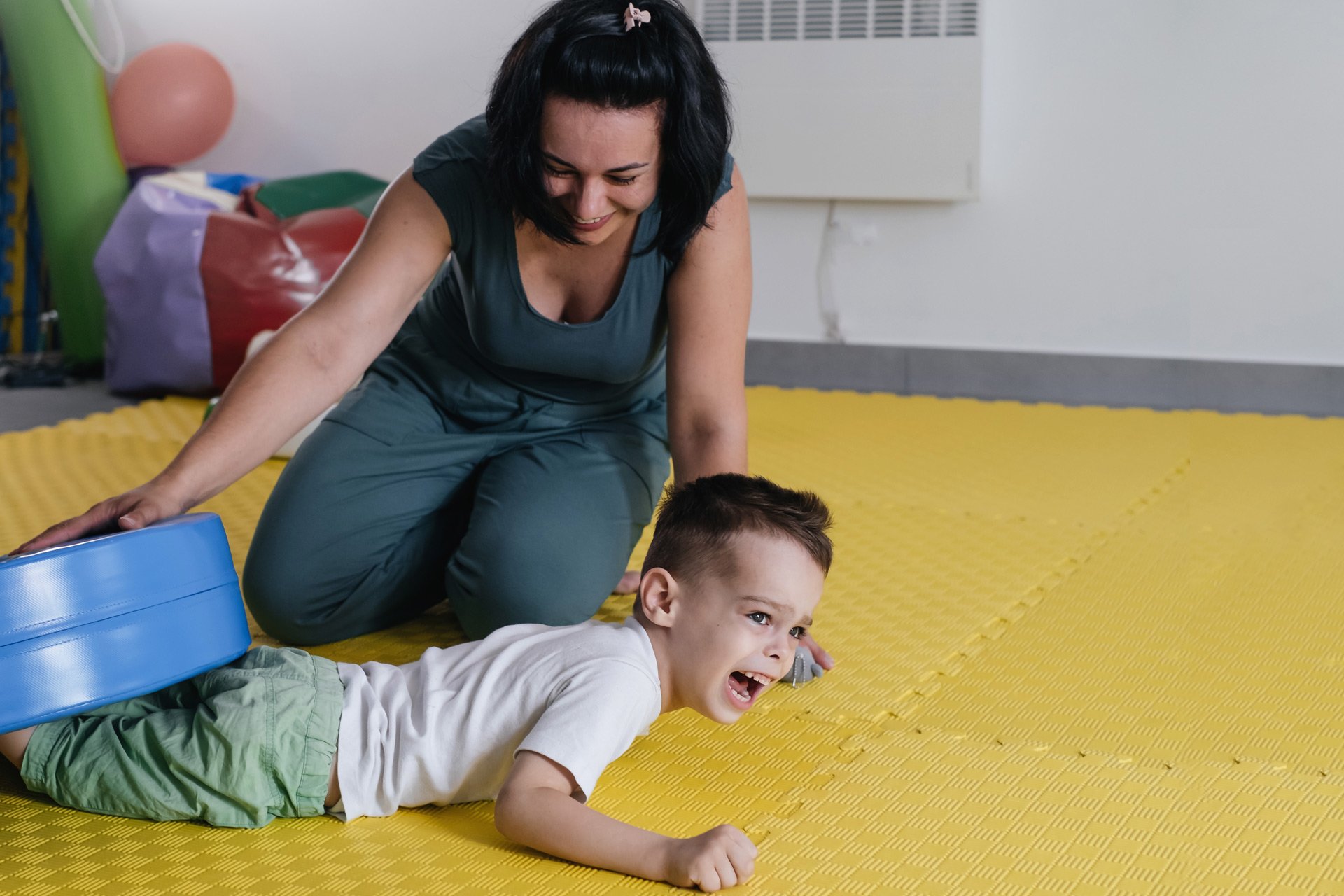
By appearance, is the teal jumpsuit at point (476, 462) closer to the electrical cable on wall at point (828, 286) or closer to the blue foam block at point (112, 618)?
the blue foam block at point (112, 618)

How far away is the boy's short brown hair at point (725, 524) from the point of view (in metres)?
1.21

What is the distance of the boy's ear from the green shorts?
0.30 m

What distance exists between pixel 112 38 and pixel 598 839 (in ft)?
13.2

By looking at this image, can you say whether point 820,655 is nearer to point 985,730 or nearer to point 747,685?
point 985,730

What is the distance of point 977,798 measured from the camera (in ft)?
4.13

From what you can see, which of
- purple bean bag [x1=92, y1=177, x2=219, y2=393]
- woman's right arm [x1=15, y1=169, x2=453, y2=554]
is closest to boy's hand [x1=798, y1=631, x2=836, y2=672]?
woman's right arm [x1=15, y1=169, x2=453, y2=554]

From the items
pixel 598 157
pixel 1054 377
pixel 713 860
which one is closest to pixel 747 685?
pixel 713 860

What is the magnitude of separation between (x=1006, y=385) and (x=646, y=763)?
101 inches

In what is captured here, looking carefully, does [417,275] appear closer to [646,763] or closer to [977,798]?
[646,763]

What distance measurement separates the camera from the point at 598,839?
1.08 metres

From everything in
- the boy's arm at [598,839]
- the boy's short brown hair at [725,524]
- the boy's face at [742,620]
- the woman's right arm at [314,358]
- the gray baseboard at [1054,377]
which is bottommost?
the gray baseboard at [1054,377]

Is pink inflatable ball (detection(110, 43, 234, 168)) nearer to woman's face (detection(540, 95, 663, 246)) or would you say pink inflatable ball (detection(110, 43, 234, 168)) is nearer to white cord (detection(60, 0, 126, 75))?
white cord (detection(60, 0, 126, 75))

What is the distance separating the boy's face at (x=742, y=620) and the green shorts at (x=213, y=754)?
330 millimetres

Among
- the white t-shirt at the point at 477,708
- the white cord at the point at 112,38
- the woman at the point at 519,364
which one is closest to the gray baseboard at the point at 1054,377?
the woman at the point at 519,364
